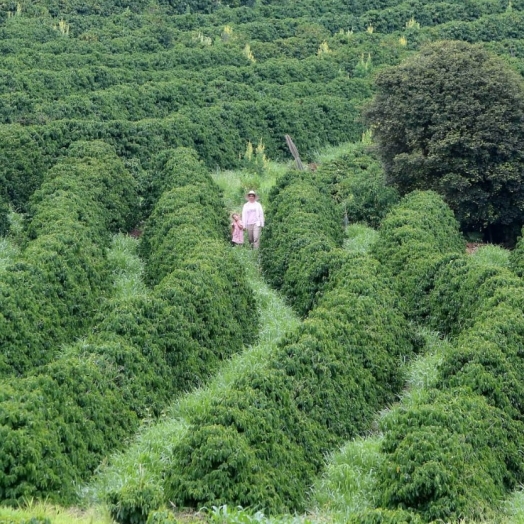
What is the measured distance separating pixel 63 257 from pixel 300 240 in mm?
4348

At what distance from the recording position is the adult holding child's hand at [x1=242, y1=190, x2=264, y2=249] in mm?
22250

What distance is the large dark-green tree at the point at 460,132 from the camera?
24578mm

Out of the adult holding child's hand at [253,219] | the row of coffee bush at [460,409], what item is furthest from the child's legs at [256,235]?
the row of coffee bush at [460,409]

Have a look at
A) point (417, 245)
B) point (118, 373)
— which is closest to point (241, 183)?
point (417, 245)

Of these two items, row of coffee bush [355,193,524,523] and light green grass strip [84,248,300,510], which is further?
light green grass strip [84,248,300,510]

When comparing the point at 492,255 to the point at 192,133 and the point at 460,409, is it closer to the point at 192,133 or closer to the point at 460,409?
the point at 192,133

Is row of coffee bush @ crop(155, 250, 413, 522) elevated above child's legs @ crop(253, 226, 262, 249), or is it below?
Answer: above

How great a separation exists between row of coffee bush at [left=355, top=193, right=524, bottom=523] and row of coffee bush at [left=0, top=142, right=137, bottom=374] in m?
4.82

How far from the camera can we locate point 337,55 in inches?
1571

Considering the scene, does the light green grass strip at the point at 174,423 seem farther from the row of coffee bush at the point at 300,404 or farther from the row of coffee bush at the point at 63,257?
the row of coffee bush at the point at 63,257

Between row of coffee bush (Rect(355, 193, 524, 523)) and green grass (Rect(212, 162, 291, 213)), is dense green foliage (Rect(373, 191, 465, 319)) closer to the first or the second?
row of coffee bush (Rect(355, 193, 524, 523))

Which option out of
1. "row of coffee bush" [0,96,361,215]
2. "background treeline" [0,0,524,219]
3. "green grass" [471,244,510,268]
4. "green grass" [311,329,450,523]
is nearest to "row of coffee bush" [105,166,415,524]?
"green grass" [311,329,450,523]

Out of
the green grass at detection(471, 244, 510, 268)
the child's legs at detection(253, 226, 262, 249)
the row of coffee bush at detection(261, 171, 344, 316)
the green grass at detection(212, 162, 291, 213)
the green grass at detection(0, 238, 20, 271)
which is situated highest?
the green grass at detection(0, 238, 20, 271)

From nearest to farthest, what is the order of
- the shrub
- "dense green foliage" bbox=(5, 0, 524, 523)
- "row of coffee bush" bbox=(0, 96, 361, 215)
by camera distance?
1. the shrub
2. "dense green foliage" bbox=(5, 0, 524, 523)
3. "row of coffee bush" bbox=(0, 96, 361, 215)
